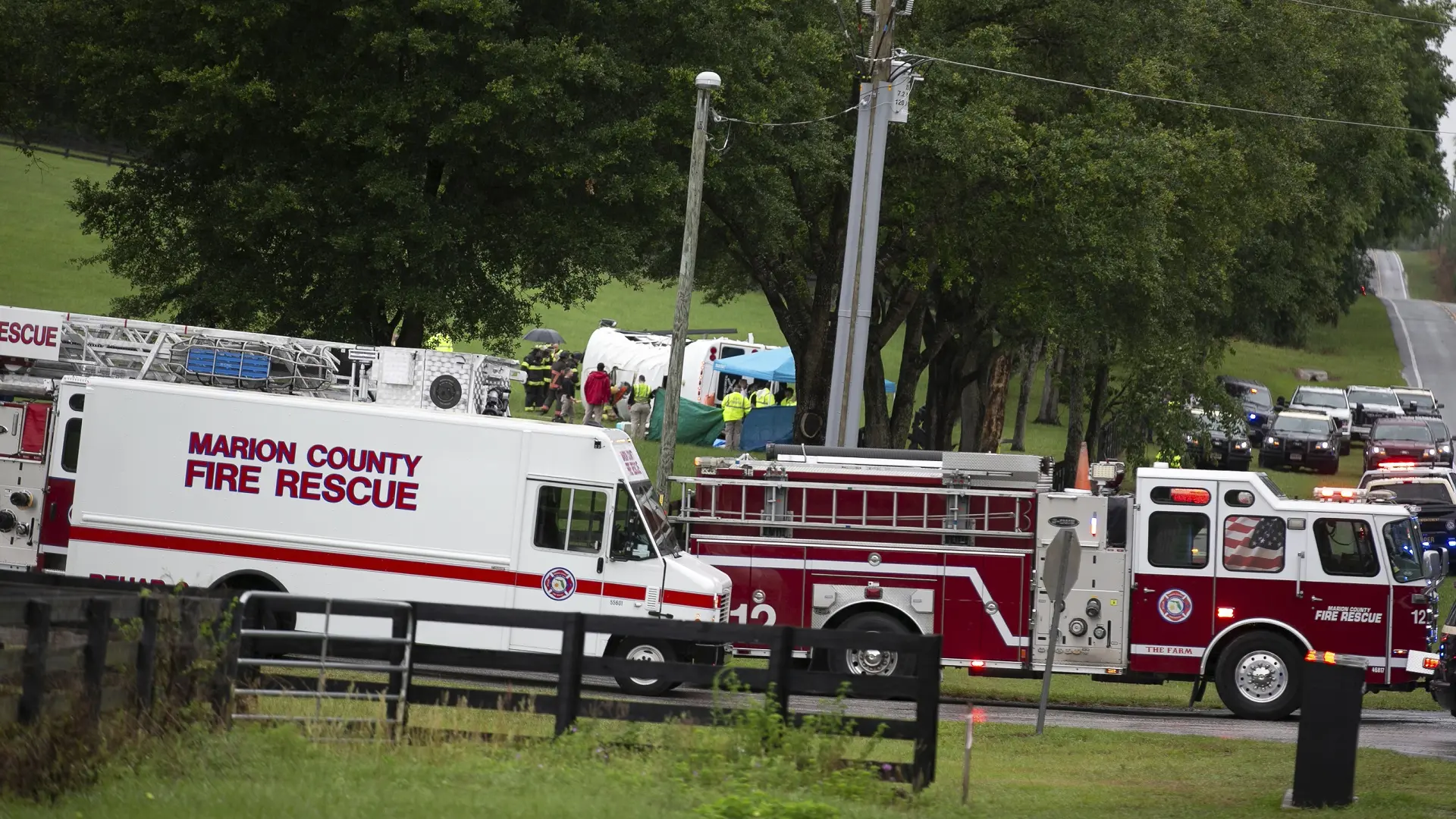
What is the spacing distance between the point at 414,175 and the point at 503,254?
2114 mm

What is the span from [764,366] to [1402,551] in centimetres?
2822

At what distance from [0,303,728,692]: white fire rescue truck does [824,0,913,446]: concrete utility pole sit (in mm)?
5204

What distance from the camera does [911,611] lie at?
17.7m

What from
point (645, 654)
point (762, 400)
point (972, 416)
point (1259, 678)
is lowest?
point (645, 654)

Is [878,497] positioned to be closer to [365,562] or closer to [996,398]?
[365,562]

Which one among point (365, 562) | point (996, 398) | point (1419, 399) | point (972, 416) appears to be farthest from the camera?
point (1419, 399)

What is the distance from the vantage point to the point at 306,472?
55.8ft

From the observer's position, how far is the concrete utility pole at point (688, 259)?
73.2 feet

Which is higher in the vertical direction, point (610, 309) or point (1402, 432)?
point (610, 309)

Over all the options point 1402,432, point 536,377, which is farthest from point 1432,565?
point 536,377

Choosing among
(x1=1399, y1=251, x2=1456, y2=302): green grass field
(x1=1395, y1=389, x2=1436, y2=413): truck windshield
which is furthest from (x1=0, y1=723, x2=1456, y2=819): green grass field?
(x1=1399, y1=251, x2=1456, y2=302): green grass field

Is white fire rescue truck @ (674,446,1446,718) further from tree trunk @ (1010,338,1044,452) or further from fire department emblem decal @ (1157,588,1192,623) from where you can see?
tree trunk @ (1010,338,1044,452)

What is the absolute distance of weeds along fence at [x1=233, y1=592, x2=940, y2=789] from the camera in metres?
9.70

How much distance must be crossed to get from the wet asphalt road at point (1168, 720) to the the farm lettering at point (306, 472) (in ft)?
8.47
